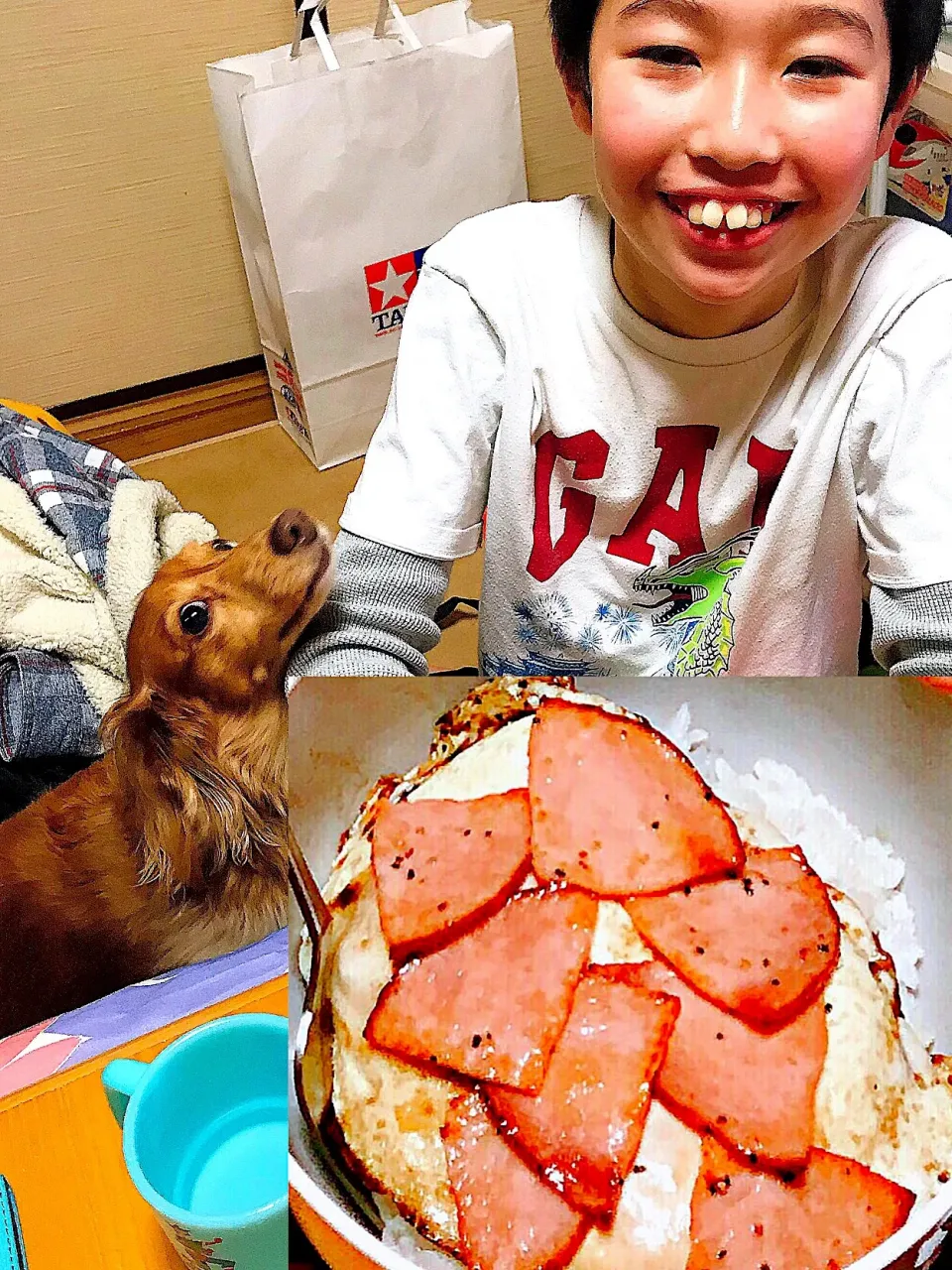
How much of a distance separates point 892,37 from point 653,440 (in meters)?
0.22

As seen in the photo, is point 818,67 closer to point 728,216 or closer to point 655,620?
point 728,216

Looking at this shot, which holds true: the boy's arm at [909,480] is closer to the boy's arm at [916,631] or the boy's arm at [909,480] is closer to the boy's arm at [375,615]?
the boy's arm at [916,631]

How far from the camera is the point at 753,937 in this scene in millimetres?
293

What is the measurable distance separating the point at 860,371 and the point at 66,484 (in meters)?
0.80

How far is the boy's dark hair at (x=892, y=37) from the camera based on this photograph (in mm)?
431

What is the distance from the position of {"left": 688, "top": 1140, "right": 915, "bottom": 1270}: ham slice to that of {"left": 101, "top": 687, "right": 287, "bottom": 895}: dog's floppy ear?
44 centimetres

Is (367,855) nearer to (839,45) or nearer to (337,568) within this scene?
(337,568)

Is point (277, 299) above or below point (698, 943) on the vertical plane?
below

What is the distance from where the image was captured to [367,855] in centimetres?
31

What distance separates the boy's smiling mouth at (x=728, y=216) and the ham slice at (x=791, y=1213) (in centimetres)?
34

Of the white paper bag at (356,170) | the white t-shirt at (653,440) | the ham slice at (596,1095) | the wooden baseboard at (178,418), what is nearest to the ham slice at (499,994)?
the ham slice at (596,1095)

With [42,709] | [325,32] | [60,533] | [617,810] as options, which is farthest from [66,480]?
[617,810]

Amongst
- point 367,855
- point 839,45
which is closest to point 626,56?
point 839,45

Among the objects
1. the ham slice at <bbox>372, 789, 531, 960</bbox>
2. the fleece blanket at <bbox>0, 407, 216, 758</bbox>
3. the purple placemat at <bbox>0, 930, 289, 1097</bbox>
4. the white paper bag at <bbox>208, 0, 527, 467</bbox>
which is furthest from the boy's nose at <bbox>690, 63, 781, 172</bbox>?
the white paper bag at <bbox>208, 0, 527, 467</bbox>
